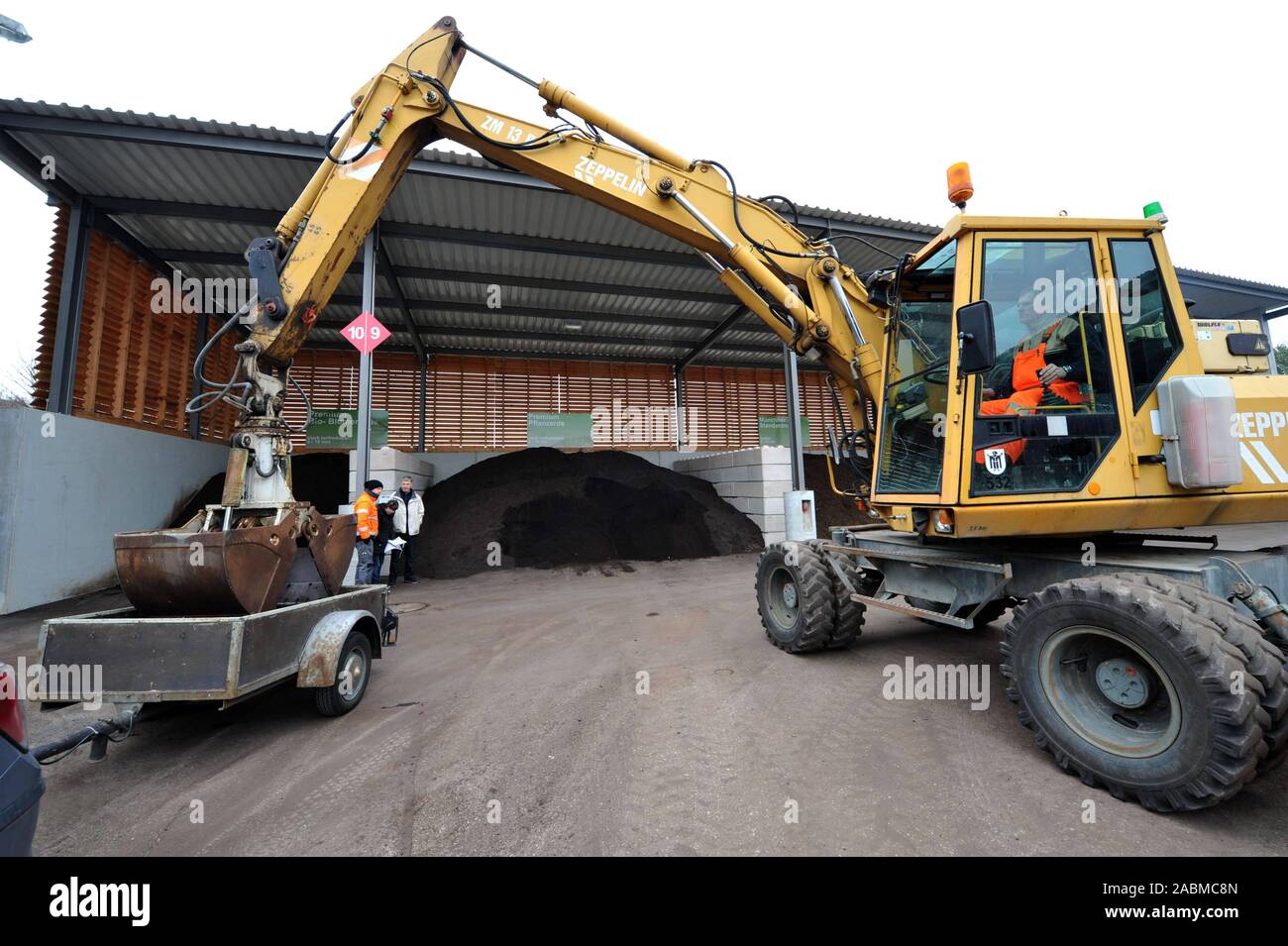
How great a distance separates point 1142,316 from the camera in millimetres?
2953

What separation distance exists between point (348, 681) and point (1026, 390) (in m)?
4.87

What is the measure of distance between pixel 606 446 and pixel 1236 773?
14035 mm

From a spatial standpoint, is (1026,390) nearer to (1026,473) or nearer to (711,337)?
(1026,473)

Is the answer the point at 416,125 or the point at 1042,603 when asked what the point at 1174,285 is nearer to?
the point at 1042,603

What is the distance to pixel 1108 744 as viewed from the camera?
7.89ft

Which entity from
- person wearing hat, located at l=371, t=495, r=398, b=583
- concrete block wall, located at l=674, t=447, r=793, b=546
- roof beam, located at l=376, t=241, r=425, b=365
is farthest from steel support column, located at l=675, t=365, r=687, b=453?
person wearing hat, located at l=371, t=495, r=398, b=583

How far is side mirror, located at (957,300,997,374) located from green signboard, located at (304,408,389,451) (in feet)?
44.8

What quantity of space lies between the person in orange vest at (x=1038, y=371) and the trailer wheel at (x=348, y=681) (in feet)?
14.3

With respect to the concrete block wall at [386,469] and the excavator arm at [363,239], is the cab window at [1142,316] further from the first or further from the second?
the concrete block wall at [386,469]

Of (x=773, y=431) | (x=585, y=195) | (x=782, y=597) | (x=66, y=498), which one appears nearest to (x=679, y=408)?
(x=773, y=431)

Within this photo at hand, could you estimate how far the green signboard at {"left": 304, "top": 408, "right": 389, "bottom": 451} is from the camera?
13312 mm

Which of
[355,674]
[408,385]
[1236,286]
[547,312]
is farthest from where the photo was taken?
[408,385]

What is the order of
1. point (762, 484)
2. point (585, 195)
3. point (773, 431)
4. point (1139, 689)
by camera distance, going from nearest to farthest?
1. point (1139, 689)
2. point (585, 195)
3. point (762, 484)
4. point (773, 431)
